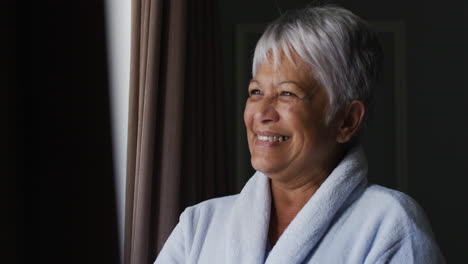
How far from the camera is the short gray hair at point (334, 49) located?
40.9 inches

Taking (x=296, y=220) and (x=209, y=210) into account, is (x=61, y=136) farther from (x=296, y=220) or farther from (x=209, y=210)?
(x=296, y=220)

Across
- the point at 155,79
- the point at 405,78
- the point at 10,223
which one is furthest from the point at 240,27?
the point at 10,223

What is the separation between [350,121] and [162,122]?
1.89 feet

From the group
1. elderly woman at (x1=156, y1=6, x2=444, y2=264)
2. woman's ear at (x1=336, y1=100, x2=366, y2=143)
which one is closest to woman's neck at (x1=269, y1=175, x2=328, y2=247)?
elderly woman at (x1=156, y1=6, x2=444, y2=264)

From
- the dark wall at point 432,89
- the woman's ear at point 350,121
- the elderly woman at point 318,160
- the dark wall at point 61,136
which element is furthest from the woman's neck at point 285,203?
the dark wall at point 432,89

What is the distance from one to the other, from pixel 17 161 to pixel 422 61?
7.53 feet

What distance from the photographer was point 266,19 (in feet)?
8.95

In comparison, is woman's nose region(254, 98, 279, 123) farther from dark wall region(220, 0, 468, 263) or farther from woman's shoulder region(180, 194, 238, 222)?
dark wall region(220, 0, 468, 263)

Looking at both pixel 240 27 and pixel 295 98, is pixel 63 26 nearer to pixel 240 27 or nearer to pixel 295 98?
pixel 295 98

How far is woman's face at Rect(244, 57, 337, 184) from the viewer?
3.48 feet

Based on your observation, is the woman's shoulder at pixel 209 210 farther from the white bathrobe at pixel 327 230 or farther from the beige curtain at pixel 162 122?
the beige curtain at pixel 162 122

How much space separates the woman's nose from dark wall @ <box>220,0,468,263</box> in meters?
1.61

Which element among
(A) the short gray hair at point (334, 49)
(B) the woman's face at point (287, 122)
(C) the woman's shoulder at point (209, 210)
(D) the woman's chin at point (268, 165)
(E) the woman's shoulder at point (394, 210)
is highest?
(A) the short gray hair at point (334, 49)

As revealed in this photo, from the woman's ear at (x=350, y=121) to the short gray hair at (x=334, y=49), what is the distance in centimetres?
2
